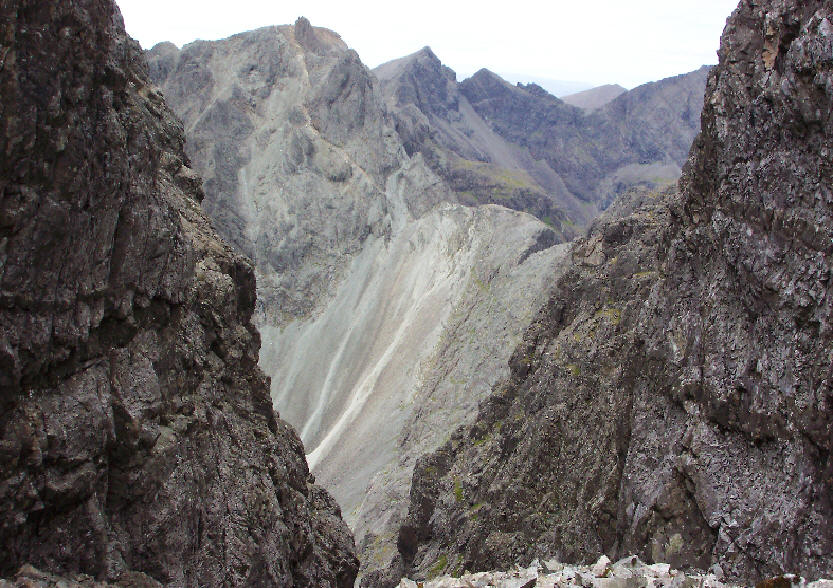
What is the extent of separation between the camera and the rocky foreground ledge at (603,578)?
47.1ft

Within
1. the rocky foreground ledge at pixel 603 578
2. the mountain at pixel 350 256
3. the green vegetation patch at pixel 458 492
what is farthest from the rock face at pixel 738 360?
the mountain at pixel 350 256

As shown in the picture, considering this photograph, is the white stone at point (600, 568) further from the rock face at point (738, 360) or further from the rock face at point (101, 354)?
the rock face at point (101, 354)

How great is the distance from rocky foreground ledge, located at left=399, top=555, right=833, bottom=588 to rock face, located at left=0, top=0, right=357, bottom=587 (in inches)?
282

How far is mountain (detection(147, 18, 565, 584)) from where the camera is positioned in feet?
249

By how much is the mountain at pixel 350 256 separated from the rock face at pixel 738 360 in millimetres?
37170

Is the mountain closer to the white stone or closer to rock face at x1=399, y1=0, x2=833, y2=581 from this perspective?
rock face at x1=399, y1=0, x2=833, y2=581

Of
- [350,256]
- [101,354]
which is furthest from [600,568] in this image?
[350,256]

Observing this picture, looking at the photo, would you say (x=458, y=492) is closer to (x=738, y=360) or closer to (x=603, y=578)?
(x=738, y=360)

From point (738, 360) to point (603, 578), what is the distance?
296 inches

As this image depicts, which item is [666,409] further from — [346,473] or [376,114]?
[376,114]

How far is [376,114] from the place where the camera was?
129375 mm

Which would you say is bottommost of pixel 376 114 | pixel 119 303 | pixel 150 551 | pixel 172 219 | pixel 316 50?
pixel 150 551

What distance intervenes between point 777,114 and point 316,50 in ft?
455

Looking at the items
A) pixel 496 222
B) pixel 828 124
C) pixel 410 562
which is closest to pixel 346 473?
pixel 410 562
